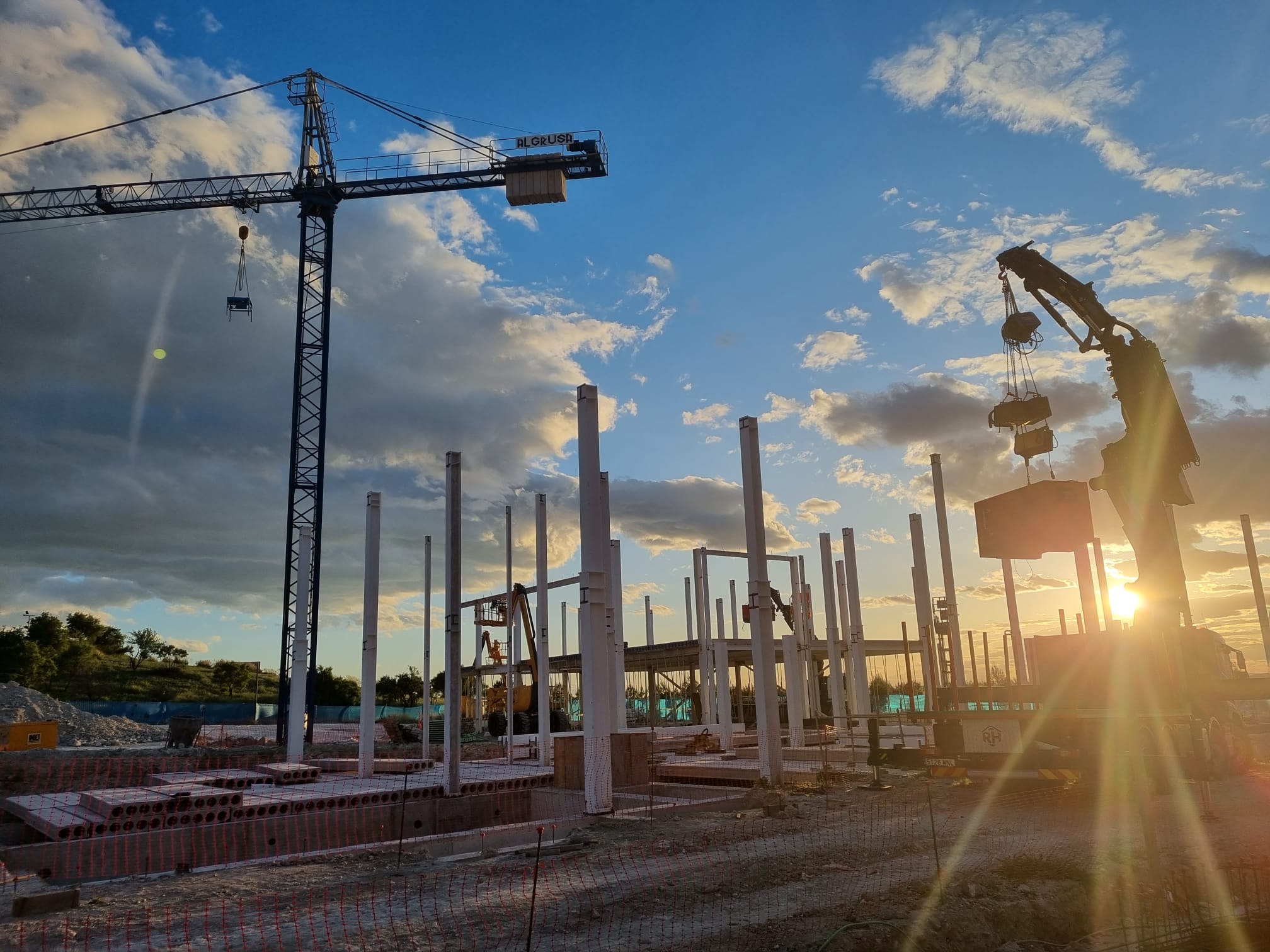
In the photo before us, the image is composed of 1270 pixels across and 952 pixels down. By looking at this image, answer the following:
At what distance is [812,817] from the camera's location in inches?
568

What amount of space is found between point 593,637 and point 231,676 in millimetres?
84642

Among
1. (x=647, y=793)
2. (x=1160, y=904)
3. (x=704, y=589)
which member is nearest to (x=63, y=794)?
(x=647, y=793)

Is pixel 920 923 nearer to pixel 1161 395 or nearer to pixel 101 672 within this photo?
pixel 1161 395

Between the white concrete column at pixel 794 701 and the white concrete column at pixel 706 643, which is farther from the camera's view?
the white concrete column at pixel 706 643

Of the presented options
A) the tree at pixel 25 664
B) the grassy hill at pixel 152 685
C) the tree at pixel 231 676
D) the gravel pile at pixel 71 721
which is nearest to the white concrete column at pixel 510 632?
the gravel pile at pixel 71 721

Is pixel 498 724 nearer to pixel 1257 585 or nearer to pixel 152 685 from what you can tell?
pixel 1257 585

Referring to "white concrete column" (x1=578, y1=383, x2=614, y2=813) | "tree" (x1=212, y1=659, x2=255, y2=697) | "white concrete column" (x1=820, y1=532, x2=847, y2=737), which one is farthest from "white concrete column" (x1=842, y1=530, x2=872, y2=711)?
"tree" (x1=212, y1=659, x2=255, y2=697)

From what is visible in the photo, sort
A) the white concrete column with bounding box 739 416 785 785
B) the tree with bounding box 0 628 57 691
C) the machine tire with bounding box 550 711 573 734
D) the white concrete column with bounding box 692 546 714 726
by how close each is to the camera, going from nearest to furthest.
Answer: the white concrete column with bounding box 739 416 785 785, the white concrete column with bounding box 692 546 714 726, the machine tire with bounding box 550 711 573 734, the tree with bounding box 0 628 57 691

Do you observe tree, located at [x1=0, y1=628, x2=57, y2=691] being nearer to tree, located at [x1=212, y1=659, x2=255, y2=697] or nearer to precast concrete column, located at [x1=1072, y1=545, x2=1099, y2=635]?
tree, located at [x1=212, y1=659, x2=255, y2=697]

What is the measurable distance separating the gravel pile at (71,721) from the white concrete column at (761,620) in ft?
108

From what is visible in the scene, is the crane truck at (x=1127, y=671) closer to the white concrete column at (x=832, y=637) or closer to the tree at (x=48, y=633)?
the white concrete column at (x=832, y=637)

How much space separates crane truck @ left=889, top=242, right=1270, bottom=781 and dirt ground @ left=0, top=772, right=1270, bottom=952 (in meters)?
1.04

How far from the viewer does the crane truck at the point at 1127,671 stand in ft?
46.7

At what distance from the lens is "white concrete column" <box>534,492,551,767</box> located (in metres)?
20.5
